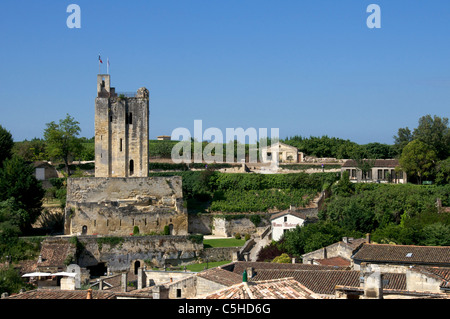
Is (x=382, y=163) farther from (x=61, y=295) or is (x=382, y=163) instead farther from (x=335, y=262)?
(x=61, y=295)

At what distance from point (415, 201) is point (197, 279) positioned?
1118 inches

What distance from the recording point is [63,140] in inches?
2328

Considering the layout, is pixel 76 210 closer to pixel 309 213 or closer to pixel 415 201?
pixel 309 213

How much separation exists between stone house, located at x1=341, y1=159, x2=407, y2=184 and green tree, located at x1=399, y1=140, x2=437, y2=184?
89.8 inches

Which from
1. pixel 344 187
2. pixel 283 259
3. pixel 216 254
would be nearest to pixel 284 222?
pixel 216 254

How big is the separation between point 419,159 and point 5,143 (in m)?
36.7

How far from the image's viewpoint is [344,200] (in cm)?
4772

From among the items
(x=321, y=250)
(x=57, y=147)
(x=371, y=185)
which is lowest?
(x=321, y=250)

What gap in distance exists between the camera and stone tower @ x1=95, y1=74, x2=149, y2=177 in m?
48.5

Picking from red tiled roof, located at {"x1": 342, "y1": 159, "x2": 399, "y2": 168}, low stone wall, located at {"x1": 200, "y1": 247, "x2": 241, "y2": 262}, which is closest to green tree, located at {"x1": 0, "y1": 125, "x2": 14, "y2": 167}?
low stone wall, located at {"x1": 200, "y1": 247, "x2": 241, "y2": 262}

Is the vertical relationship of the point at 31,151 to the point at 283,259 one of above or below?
above

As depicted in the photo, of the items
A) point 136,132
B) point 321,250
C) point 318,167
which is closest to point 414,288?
point 321,250

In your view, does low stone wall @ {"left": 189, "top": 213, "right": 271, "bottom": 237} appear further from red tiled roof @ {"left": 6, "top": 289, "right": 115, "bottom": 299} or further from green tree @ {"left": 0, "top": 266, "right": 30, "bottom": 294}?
red tiled roof @ {"left": 6, "top": 289, "right": 115, "bottom": 299}

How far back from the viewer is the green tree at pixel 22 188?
4419 cm
